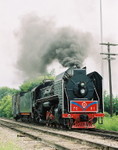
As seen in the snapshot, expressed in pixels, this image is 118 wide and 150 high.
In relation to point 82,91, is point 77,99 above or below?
below

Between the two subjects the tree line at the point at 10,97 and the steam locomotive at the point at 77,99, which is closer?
the steam locomotive at the point at 77,99

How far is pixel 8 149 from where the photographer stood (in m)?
7.00

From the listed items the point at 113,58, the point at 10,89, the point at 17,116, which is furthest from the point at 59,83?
the point at 10,89

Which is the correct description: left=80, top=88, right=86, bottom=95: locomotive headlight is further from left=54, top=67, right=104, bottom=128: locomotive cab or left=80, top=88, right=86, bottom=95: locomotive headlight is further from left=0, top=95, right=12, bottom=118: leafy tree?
left=0, top=95, right=12, bottom=118: leafy tree

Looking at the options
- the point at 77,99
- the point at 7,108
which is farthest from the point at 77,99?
the point at 7,108

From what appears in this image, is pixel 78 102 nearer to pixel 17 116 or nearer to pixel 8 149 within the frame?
pixel 8 149

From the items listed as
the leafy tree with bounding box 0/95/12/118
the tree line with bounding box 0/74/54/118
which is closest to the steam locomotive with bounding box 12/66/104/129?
the tree line with bounding box 0/74/54/118

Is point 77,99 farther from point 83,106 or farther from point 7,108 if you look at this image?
point 7,108

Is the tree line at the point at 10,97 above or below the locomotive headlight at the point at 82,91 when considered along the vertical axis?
above

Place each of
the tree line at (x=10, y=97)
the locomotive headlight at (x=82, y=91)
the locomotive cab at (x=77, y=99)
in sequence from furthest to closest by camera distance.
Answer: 1. the tree line at (x=10, y=97)
2. the locomotive headlight at (x=82, y=91)
3. the locomotive cab at (x=77, y=99)

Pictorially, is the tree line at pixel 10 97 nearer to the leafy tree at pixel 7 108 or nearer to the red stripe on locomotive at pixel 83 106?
the leafy tree at pixel 7 108

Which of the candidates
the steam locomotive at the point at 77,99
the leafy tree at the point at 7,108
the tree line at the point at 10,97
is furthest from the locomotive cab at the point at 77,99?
the leafy tree at the point at 7,108

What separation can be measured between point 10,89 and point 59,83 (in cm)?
12182

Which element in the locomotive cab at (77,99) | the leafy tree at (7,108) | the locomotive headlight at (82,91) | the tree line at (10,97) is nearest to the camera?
the locomotive cab at (77,99)
